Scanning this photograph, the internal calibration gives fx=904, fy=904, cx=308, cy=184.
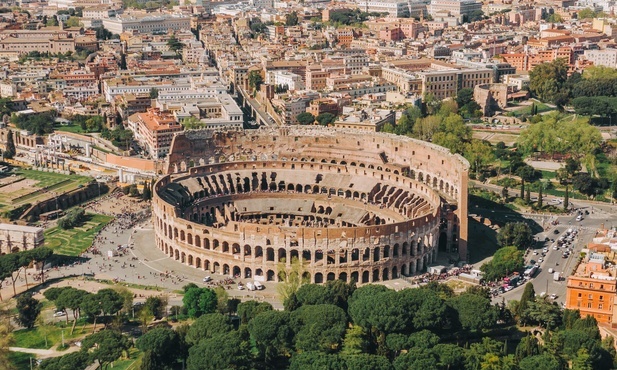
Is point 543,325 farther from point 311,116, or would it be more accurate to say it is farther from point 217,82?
point 217,82

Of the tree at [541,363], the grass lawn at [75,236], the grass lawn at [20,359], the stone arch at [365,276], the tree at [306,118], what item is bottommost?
the grass lawn at [20,359]

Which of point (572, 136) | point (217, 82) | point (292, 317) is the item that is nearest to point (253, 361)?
point (292, 317)

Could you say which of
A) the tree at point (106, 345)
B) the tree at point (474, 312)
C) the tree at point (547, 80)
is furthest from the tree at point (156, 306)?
the tree at point (547, 80)

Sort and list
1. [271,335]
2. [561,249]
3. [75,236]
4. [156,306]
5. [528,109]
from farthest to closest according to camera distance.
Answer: [528,109], [75,236], [561,249], [156,306], [271,335]

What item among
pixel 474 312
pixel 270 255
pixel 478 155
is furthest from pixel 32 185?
pixel 474 312

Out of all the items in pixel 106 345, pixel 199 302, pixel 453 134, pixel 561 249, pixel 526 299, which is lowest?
pixel 561 249

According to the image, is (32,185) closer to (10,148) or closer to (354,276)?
(10,148)

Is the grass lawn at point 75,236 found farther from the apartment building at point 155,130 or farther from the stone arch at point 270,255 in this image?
the apartment building at point 155,130
